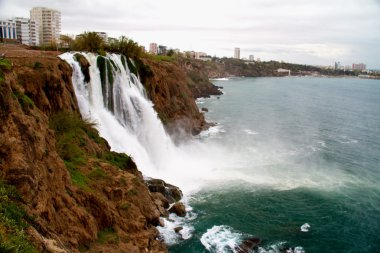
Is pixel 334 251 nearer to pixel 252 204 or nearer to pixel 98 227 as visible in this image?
pixel 252 204

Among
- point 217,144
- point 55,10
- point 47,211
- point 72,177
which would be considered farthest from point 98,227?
point 55,10

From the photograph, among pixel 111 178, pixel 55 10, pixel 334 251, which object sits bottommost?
pixel 334 251

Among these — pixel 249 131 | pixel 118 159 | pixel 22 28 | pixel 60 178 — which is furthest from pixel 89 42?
pixel 22 28

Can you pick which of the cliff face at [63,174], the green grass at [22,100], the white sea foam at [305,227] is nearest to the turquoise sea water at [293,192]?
the white sea foam at [305,227]

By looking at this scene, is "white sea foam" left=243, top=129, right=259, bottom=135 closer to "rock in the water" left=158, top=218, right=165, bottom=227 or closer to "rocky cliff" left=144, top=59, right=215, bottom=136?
"rocky cliff" left=144, top=59, right=215, bottom=136

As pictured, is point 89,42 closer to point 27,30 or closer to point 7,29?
point 7,29

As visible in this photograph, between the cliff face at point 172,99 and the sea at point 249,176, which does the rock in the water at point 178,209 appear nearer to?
the sea at point 249,176
